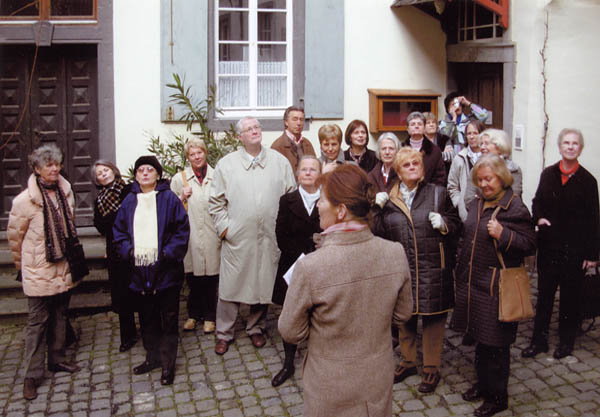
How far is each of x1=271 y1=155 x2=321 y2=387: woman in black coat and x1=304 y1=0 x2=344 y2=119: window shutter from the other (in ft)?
11.7

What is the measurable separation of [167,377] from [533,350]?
3.00 meters

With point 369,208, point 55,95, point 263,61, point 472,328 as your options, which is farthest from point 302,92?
point 369,208

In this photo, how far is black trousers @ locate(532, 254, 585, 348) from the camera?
18.7 feet

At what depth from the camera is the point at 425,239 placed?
195 inches

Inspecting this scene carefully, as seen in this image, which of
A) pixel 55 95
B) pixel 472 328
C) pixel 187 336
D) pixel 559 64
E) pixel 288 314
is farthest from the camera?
pixel 55 95

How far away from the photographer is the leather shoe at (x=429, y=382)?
514 cm

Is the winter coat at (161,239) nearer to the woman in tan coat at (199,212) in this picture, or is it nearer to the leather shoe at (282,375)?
the woman in tan coat at (199,212)

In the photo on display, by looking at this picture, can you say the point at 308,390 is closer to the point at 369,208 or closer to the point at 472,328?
the point at 369,208

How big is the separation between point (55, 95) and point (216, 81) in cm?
195

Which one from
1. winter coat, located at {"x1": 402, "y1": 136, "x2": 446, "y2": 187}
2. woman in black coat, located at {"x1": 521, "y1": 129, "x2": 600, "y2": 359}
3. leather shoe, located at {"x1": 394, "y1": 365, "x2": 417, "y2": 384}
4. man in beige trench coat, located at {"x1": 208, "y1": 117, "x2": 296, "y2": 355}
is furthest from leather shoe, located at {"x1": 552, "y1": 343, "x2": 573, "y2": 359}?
man in beige trench coat, located at {"x1": 208, "y1": 117, "x2": 296, "y2": 355}

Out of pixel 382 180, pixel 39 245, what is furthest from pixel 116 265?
pixel 382 180

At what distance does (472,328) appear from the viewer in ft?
15.8

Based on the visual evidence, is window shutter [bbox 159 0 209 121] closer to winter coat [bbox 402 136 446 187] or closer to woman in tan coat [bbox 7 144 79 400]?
woman in tan coat [bbox 7 144 79 400]

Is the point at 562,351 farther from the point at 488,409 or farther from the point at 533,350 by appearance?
the point at 488,409
